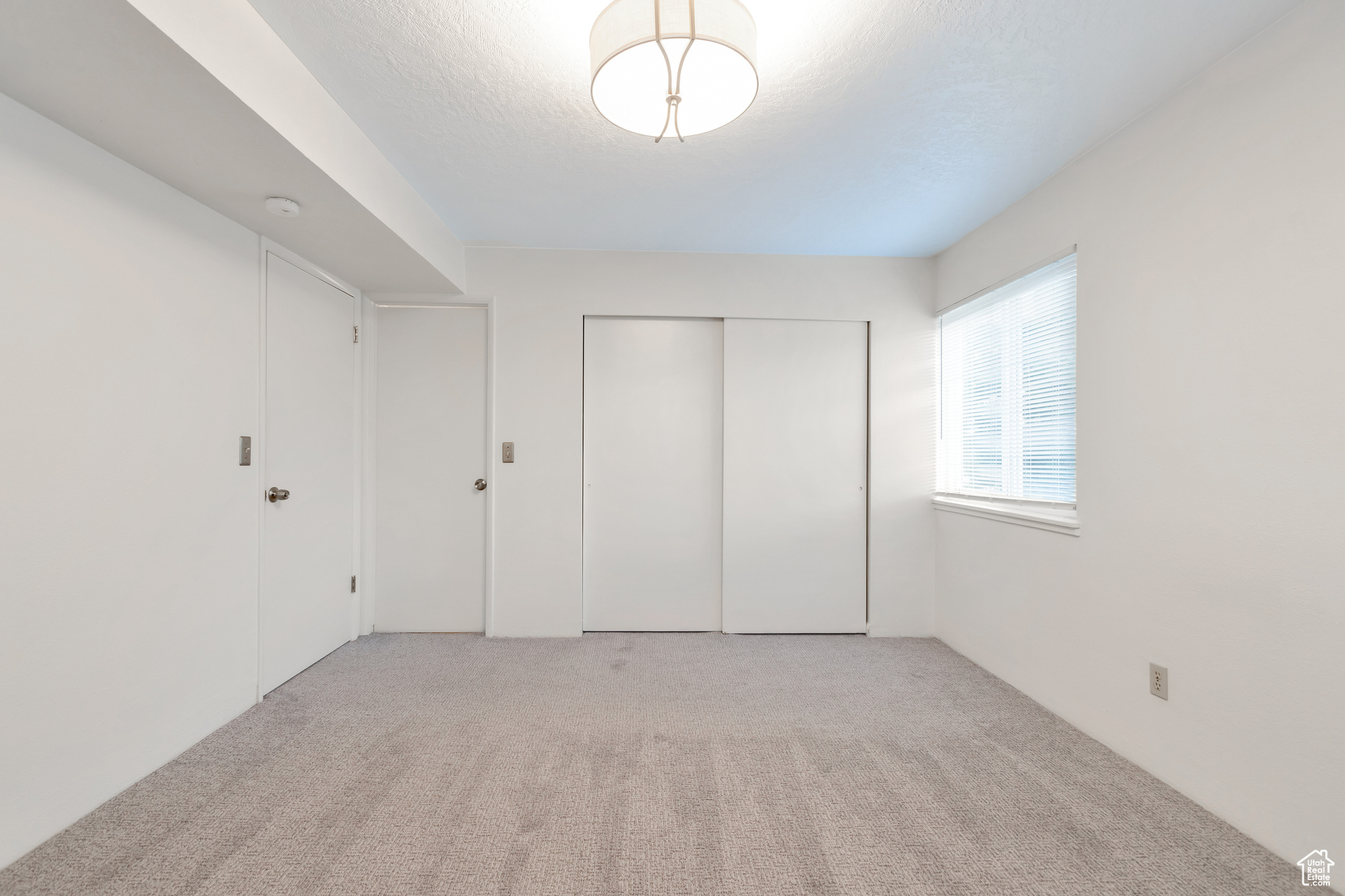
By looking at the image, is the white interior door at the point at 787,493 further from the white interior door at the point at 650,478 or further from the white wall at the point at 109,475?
the white wall at the point at 109,475

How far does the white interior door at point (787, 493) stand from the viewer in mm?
3559

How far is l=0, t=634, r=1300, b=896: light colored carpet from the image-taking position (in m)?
1.49

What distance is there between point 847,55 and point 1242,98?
122 cm

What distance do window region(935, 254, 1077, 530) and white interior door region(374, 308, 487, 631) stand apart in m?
2.96

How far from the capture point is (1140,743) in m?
2.02

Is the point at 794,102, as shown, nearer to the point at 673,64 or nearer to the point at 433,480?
the point at 673,64

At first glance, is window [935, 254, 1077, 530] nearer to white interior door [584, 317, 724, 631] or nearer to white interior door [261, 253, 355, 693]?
white interior door [584, 317, 724, 631]

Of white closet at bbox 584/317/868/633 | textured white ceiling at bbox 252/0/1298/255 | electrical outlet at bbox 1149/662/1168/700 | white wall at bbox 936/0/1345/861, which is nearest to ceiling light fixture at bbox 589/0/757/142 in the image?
textured white ceiling at bbox 252/0/1298/255

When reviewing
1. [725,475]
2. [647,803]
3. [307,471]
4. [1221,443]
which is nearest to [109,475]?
[307,471]

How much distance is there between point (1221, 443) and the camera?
1.76m

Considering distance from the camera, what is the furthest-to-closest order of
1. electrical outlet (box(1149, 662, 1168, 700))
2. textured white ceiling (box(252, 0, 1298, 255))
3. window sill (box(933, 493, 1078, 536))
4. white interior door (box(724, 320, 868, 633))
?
white interior door (box(724, 320, 868, 633))
window sill (box(933, 493, 1078, 536))
electrical outlet (box(1149, 662, 1168, 700))
textured white ceiling (box(252, 0, 1298, 255))

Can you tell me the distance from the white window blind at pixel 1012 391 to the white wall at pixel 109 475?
12.0 ft

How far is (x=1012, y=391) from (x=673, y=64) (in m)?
2.38

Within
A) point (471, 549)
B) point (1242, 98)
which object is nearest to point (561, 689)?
point (471, 549)
